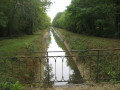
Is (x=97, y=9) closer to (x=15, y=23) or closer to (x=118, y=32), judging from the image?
(x=118, y=32)

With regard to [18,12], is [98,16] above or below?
below

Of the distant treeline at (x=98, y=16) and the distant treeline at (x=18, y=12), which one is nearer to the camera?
the distant treeline at (x=18, y=12)

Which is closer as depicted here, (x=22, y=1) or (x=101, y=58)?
(x=101, y=58)

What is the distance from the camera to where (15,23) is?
23.1 meters

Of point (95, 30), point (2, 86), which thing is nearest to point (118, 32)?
point (95, 30)

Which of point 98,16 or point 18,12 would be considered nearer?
point 18,12

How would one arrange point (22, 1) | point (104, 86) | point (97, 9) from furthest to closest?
point (97, 9), point (22, 1), point (104, 86)

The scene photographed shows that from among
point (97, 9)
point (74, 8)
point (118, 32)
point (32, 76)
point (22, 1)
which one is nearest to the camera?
point (32, 76)

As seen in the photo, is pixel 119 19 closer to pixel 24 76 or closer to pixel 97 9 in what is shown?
pixel 97 9

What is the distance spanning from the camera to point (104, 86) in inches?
181

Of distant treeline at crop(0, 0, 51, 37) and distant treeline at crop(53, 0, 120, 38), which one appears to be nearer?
distant treeline at crop(0, 0, 51, 37)

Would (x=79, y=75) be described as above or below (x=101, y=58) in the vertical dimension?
below

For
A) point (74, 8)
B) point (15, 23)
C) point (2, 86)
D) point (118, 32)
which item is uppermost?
point (74, 8)

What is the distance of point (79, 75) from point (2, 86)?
6.22m
